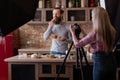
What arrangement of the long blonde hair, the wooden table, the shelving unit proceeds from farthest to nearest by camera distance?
the shelving unit, the wooden table, the long blonde hair

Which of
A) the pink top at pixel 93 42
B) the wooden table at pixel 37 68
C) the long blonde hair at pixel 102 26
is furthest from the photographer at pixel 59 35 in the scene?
the long blonde hair at pixel 102 26

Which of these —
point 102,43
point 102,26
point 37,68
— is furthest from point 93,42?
point 37,68

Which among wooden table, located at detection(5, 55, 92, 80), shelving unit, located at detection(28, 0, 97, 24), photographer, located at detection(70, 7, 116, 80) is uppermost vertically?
shelving unit, located at detection(28, 0, 97, 24)

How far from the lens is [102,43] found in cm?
230

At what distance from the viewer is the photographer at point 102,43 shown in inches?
87.9

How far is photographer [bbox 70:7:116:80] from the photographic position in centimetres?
223

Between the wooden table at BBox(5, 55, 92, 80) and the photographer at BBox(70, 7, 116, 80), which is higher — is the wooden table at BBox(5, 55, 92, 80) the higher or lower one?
the lower one

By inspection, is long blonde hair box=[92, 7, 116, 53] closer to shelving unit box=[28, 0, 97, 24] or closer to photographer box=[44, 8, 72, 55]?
photographer box=[44, 8, 72, 55]

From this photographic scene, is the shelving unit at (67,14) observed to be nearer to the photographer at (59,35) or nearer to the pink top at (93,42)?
the photographer at (59,35)

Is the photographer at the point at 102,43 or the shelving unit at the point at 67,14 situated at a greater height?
the shelving unit at the point at 67,14

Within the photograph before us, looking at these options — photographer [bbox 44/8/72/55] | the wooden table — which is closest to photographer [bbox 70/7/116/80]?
the wooden table

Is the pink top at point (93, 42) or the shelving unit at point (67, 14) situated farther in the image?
the shelving unit at point (67, 14)

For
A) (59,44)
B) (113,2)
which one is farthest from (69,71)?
(113,2)

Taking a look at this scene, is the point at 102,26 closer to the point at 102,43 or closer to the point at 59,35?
the point at 102,43
